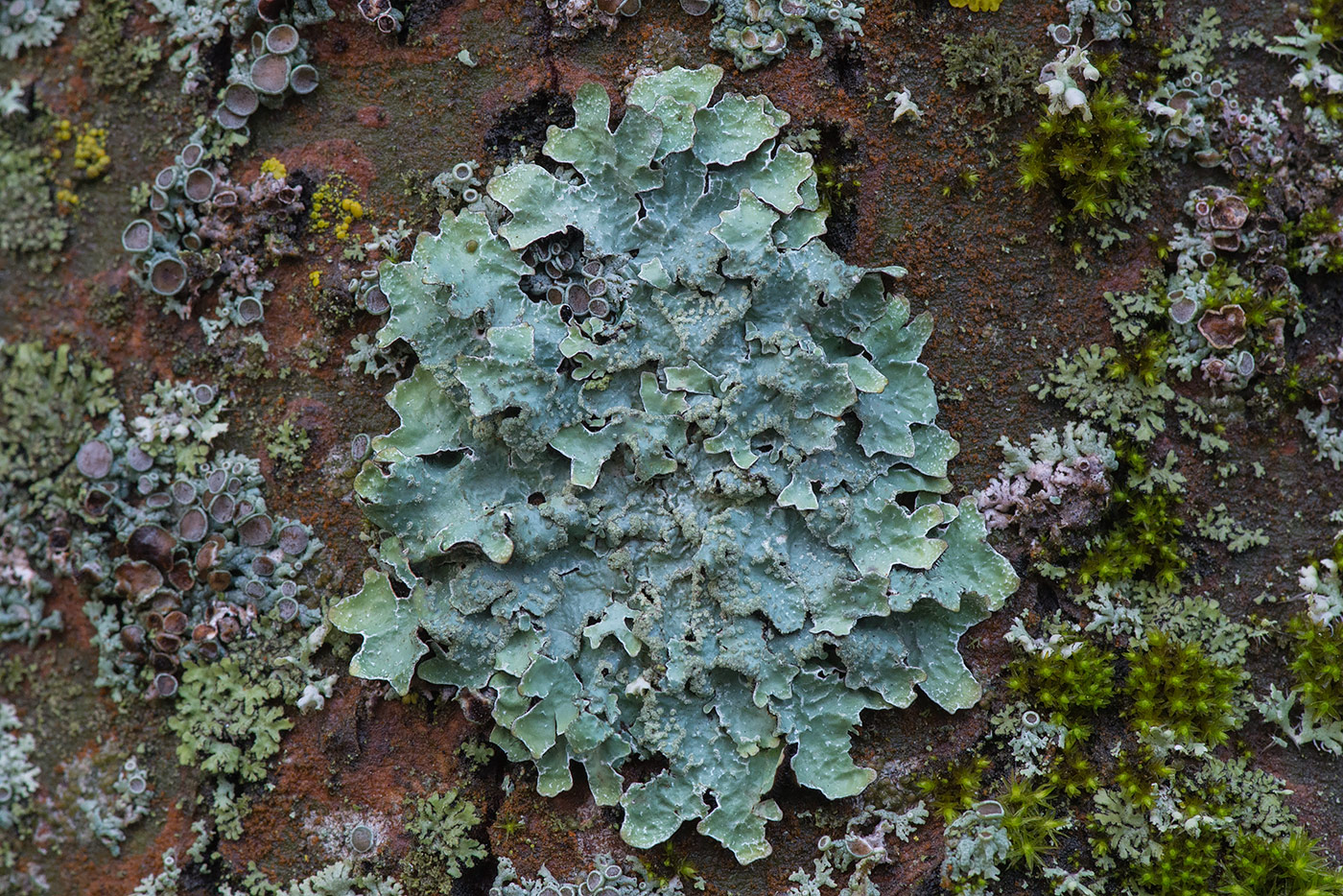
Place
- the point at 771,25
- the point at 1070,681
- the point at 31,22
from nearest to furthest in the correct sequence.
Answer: the point at 1070,681
the point at 771,25
the point at 31,22

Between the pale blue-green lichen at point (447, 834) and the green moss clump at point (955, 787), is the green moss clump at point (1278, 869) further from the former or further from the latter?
the pale blue-green lichen at point (447, 834)

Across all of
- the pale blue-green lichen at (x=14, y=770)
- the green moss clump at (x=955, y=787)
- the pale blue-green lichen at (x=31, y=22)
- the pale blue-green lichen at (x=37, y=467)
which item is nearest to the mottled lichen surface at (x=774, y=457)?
the green moss clump at (x=955, y=787)

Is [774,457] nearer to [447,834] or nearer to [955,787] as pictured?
[955,787]

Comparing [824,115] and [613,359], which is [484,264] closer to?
[613,359]

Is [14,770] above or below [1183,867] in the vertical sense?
below

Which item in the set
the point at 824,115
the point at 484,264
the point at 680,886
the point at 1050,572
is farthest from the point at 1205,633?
the point at 484,264

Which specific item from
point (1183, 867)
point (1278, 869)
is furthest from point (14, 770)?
point (1278, 869)

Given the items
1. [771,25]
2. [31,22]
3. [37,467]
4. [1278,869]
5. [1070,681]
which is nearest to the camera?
[1278,869]

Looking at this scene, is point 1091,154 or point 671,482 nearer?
point 671,482
